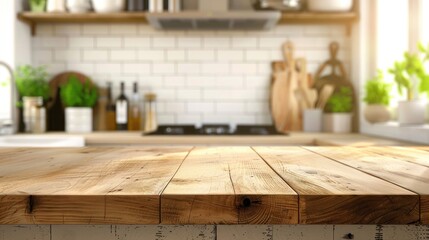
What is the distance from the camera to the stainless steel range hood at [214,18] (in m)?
3.03

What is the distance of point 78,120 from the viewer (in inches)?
129

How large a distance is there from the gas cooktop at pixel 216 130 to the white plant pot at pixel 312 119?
24cm

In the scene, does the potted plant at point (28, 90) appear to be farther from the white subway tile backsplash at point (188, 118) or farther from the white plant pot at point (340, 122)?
the white plant pot at point (340, 122)

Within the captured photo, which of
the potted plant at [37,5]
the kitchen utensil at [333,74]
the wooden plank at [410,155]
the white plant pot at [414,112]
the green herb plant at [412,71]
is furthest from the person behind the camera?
the kitchen utensil at [333,74]

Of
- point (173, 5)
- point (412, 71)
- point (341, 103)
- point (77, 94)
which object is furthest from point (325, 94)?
point (77, 94)

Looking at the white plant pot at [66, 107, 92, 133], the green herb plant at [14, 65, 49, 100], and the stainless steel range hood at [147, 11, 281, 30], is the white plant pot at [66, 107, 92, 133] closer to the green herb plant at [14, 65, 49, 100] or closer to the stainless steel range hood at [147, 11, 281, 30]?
the green herb plant at [14, 65, 49, 100]

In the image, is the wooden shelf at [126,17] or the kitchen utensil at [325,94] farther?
the kitchen utensil at [325,94]

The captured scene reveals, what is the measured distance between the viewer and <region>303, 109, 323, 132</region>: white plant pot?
325 cm

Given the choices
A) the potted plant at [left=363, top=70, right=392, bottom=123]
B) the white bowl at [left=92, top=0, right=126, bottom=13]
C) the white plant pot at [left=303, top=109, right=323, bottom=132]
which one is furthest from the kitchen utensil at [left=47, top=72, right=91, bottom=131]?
the potted plant at [left=363, top=70, right=392, bottom=123]

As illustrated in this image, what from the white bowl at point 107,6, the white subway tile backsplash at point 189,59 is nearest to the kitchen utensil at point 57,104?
the white subway tile backsplash at point 189,59

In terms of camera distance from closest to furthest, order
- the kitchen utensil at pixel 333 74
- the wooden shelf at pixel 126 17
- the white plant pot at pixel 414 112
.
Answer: the white plant pot at pixel 414 112 < the wooden shelf at pixel 126 17 < the kitchen utensil at pixel 333 74

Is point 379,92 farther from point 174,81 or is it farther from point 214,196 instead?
point 214,196

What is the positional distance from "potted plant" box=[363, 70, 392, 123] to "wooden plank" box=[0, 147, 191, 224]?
1.93m

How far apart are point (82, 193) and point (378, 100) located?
2.33 meters
